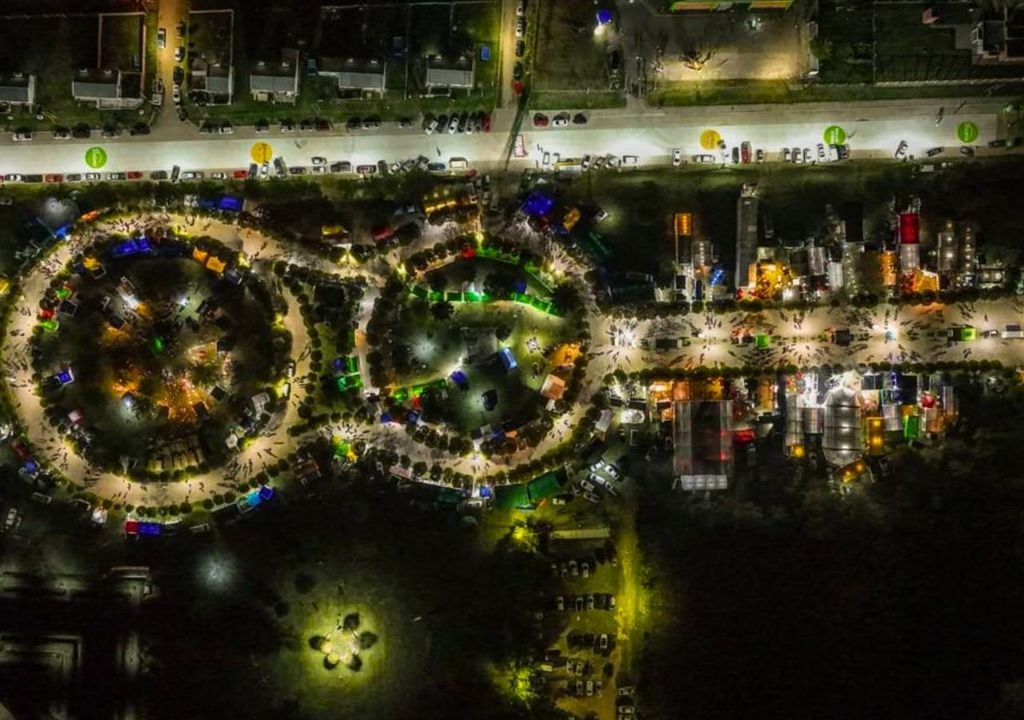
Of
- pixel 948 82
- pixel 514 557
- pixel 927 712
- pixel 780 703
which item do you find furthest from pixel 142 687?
pixel 948 82

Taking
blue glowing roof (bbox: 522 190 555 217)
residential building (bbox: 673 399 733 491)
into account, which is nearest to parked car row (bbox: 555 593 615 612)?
residential building (bbox: 673 399 733 491)

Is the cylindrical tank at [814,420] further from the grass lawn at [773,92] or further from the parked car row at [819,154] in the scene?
the grass lawn at [773,92]

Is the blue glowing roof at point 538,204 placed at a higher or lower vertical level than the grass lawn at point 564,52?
lower

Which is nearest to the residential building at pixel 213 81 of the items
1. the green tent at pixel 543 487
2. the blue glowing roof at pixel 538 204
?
the blue glowing roof at pixel 538 204

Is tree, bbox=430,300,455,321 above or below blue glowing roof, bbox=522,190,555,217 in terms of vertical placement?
below

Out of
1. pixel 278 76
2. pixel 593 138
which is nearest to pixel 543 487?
pixel 593 138

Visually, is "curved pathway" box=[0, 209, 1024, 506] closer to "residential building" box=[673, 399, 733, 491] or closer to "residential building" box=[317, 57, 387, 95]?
"residential building" box=[673, 399, 733, 491]

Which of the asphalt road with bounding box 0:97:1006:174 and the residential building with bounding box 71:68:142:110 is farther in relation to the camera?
the asphalt road with bounding box 0:97:1006:174
